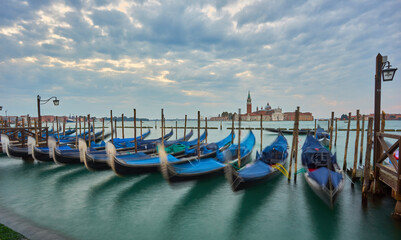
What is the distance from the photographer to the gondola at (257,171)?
574cm

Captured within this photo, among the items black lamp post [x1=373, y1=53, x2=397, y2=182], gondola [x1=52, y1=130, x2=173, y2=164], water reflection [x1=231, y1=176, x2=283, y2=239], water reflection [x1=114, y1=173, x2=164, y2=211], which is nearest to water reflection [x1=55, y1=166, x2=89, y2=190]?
gondola [x1=52, y1=130, x2=173, y2=164]

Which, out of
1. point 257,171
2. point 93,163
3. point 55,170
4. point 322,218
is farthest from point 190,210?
point 55,170

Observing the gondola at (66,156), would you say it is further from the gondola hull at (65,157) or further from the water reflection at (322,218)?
the water reflection at (322,218)

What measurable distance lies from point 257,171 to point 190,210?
2530 millimetres

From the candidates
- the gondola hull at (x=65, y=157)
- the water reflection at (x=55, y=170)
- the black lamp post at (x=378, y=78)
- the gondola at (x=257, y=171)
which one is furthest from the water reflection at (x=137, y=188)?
the black lamp post at (x=378, y=78)

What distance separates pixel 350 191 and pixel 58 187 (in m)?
10.6

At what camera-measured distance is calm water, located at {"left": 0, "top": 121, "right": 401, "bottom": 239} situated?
4.79 m

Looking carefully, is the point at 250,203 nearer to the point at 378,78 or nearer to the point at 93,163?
the point at 378,78

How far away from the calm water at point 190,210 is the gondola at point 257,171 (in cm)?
64

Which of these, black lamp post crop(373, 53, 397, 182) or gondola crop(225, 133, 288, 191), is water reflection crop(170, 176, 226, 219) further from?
black lamp post crop(373, 53, 397, 182)

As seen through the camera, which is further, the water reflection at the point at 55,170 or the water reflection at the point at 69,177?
the water reflection at the point at 55,170

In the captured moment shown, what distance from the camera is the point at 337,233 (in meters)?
4.75

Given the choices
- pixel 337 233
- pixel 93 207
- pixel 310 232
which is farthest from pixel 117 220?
pixel 337 233

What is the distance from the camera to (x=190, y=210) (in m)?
5.94
